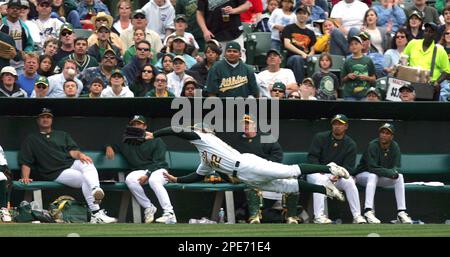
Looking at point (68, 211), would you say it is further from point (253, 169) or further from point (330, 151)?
point (330, 151)

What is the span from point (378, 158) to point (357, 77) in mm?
1829

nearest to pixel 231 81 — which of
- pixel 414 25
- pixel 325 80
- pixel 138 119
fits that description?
pixel 138 119

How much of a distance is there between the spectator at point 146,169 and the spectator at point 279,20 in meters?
3.47

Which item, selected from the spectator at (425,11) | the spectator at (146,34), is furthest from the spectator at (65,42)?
the spectator at (425,11)

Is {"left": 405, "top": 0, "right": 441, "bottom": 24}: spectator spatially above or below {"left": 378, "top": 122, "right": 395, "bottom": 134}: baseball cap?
above

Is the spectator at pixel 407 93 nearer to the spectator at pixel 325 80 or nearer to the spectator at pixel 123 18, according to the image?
the spectator at pixel 325 80

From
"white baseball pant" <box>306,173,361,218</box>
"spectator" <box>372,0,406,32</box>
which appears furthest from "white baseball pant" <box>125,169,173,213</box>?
"spectator" <box>372,0,406,32</box>

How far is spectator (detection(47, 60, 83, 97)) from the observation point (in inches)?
710

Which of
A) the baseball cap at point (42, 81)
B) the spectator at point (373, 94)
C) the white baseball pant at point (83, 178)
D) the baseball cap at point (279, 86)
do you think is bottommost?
the white baseball pant at point (83, 178)

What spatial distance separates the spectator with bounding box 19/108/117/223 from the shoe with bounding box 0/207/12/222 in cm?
78

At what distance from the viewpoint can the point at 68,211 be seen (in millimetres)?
16828

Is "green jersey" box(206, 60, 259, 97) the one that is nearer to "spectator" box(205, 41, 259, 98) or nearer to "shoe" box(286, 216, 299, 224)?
"spectator" box(205, 41, 259, 98)

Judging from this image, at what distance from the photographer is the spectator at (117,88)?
17875mm

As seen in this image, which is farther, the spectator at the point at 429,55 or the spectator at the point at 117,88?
the spectator at the point at 429,55
